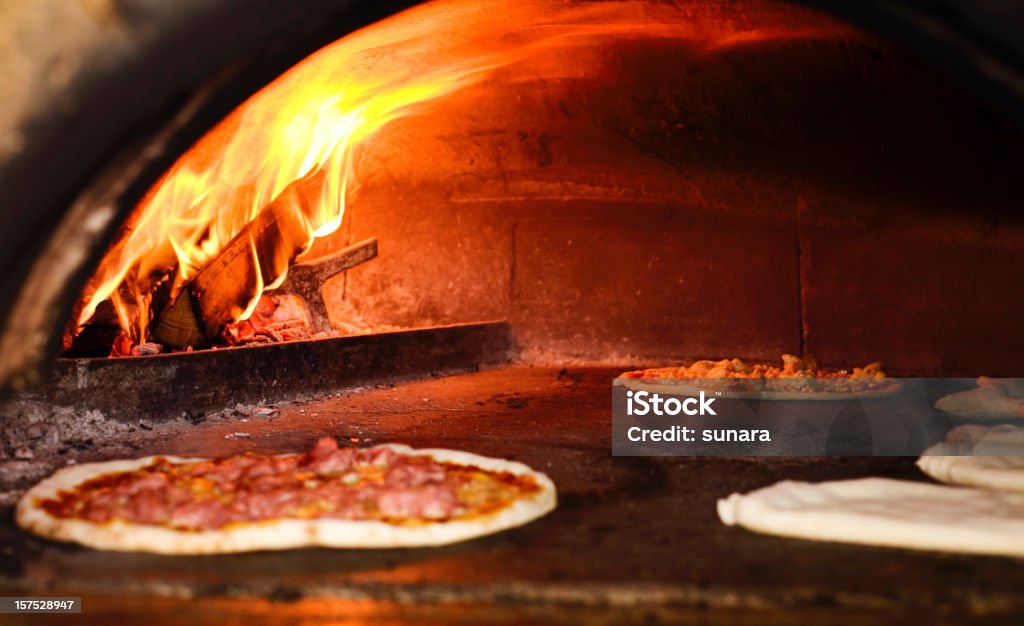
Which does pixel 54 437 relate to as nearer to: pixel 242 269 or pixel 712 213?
pixel 242 269

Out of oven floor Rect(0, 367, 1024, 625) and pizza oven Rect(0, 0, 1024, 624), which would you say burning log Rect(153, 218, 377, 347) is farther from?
oven floor Rect(0, 367, 1024, 625)

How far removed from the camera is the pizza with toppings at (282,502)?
203cm

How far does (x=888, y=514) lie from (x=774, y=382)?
190cm

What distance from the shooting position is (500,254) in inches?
231

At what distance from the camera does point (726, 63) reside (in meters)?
5.29

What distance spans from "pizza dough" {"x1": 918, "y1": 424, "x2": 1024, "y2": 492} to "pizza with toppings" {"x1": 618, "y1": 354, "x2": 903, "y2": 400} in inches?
32.2

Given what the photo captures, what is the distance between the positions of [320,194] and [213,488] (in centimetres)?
273

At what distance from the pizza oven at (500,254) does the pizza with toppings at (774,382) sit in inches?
16.8

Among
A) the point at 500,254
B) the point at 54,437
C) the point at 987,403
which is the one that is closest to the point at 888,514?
the point at 987,403

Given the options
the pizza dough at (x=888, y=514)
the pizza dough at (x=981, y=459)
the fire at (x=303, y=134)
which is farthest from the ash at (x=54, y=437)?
the pizza dough at (x=981, y=459)

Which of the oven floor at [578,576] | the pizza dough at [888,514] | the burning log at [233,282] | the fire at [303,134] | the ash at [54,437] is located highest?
the fire at [303,134]

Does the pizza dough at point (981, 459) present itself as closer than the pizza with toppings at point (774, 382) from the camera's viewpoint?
Yes

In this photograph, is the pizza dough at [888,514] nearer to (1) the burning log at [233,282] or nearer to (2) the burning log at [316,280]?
(1) the burning log at [233,282]

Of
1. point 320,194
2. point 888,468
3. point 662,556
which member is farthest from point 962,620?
point 320,194
